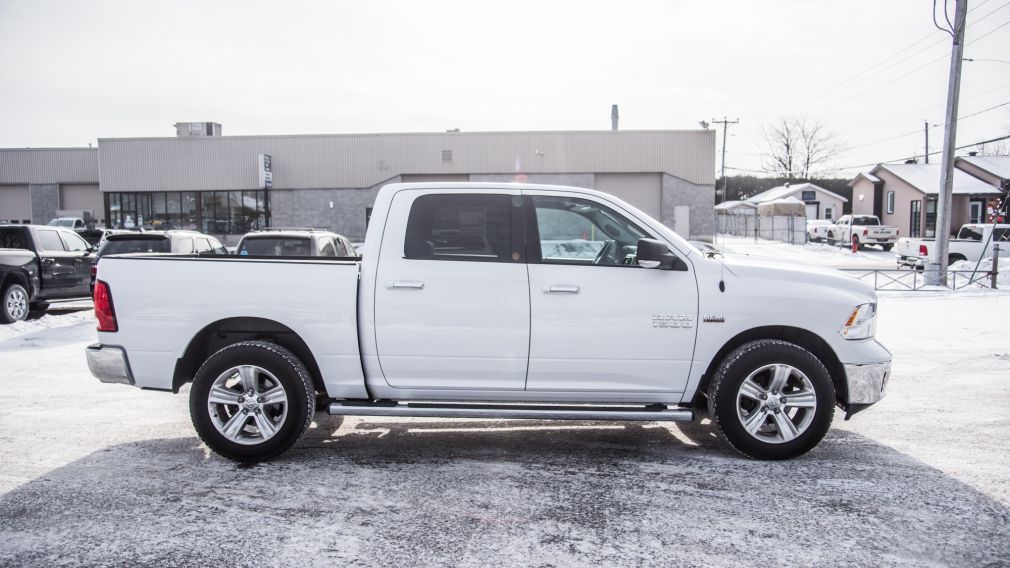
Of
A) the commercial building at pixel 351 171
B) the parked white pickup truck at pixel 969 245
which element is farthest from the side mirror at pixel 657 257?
the commercial building at pixel 351 171

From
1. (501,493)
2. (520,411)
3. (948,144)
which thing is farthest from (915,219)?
(501,493)

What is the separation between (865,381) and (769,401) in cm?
70

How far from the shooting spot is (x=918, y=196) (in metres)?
41.5

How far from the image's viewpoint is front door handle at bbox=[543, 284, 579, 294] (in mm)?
4711

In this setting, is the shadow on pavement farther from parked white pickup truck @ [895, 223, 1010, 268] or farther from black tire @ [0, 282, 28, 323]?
parked white pickup truck @ [895, 223, 1010, 268]

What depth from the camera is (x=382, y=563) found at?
133 inches

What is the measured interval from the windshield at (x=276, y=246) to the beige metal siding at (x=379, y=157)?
2789 cm

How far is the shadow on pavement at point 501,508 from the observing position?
350cm

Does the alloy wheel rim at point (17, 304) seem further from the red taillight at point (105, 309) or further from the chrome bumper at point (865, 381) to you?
the chrome bumper at point (865, 381)

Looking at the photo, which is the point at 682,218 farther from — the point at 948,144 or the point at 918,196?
the point at 948,144

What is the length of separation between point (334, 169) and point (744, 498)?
123ft

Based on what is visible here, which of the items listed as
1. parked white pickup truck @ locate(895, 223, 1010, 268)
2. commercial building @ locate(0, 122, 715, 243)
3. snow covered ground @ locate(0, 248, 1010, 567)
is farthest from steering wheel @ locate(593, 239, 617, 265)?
commercial building @ locate(0, 122, 715, 243)

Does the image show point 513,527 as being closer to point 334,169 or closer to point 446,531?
point 446,531

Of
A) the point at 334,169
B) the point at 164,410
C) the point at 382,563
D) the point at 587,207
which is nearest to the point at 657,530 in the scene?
the point at 382,563
